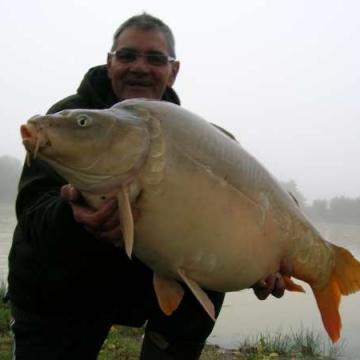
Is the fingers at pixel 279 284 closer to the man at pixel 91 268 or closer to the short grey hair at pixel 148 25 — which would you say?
the man at pixel 91 268

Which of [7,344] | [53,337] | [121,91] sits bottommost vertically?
[7,344]

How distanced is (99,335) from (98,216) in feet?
4.02

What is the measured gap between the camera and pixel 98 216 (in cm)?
158

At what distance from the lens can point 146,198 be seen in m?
1.56

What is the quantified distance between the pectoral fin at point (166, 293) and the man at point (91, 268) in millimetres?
258

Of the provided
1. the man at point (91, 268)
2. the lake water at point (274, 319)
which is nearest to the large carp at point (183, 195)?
the man at point (91, 268)

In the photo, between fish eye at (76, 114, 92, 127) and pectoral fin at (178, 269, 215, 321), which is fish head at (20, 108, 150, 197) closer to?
fish eye at (76, 114, 92, 127)

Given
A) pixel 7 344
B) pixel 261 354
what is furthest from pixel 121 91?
pixel 261 354

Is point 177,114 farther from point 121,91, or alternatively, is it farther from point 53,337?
point 53,337

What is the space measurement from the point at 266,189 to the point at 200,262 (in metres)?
0.44

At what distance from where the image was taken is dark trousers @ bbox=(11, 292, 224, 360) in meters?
2.42

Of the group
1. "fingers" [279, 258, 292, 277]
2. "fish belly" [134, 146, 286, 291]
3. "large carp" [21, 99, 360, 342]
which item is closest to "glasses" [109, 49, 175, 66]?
"large carp" [21, 99, 360, 342]

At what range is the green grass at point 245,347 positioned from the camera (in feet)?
13.0

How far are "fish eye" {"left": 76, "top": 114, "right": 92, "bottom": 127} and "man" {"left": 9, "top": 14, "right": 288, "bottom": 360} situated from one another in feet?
0.82
